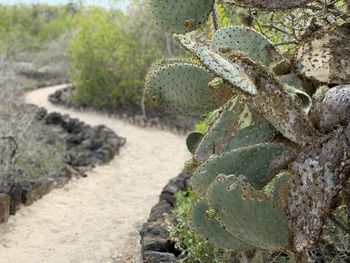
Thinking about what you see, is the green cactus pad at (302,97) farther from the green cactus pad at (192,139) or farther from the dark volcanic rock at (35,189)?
the dark volcanic rock at (35,189)

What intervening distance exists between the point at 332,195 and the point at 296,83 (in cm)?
91

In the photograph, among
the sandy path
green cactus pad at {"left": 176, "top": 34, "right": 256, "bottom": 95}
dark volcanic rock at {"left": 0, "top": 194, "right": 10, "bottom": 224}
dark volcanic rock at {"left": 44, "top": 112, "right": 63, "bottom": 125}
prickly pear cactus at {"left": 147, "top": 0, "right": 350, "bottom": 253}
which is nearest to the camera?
green cactus pad at {"left": 176, "top": 34, "right": 256, "bottom": 95}

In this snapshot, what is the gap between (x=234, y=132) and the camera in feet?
12.7

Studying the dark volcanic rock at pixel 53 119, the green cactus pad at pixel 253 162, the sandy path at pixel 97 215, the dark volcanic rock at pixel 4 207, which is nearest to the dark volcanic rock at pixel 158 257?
the sandy path at pixel 97 215

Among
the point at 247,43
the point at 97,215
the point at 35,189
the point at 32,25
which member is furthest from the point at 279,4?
the point at 32,25

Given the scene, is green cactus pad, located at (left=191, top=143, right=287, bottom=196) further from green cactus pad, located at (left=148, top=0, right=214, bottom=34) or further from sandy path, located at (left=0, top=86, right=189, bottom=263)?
sandy path, located at (left=0, top=86, right=189, bottom=263)

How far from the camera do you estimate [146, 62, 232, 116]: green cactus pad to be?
12.9 feet

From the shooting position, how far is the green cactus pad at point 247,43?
13.0 ft

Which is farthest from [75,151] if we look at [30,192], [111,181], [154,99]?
[154,99]

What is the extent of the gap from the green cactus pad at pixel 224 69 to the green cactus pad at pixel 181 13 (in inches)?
29.4

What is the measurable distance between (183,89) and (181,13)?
0.50 meters

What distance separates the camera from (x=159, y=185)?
9.89 m

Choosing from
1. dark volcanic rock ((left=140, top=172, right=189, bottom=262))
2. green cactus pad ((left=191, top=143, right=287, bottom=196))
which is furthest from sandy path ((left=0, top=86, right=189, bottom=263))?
green cactus pad ((left=191, top=143, right=287, bottom=196))

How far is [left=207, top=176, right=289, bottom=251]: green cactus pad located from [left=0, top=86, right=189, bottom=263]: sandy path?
8.85ft
